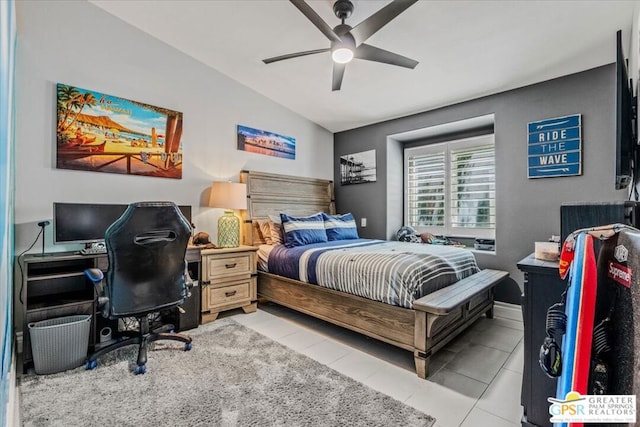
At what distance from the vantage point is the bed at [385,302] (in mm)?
2025

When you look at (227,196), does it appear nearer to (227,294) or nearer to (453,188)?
(227,294)

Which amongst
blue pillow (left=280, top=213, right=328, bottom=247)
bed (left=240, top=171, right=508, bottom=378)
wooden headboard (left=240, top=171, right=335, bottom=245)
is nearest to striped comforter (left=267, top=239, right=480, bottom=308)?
bed (left=240, top=171, right=508, bottom=378)

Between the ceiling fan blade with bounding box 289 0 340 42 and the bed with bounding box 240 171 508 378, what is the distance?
5.78ft

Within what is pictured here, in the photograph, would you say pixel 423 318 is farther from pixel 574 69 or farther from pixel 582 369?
pixel 574 69

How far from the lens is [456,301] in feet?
6.74

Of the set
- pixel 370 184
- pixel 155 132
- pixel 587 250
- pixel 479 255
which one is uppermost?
pixel 155 132

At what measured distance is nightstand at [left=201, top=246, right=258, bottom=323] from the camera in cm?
293

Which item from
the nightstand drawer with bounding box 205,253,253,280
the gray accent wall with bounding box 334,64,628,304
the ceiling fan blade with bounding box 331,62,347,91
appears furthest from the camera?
the nightstand drawer with bounding box 205,253,253,280

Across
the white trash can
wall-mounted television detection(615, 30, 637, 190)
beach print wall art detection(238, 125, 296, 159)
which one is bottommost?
the white trash can

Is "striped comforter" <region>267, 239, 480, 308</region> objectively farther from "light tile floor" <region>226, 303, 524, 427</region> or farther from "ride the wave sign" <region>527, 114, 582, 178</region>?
"ride the wave sign" <region>527, 114, 582, 178</region>

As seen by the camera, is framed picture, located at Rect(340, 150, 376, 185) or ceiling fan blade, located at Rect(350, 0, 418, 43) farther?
framed picture, located at Rect(340, 150, 376, 185)

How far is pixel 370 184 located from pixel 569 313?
382cm

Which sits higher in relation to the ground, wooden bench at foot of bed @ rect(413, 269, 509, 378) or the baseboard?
wooden bench at foot of bed @ rect(413, 269, 509, 378)

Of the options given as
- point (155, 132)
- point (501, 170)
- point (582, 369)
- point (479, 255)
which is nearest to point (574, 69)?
point (501, 170)
